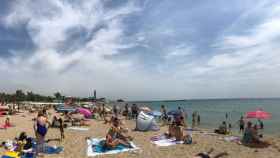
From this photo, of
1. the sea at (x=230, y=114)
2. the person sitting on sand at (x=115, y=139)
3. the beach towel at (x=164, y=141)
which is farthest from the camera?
the sea at (x=230, y=114)

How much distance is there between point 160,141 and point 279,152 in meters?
4.32

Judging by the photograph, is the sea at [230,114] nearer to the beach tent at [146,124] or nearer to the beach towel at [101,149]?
the beach tent at [146,124]

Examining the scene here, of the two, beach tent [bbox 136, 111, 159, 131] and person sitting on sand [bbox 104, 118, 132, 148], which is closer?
person sitting on sand [bbox 104, 118, 132, 148]

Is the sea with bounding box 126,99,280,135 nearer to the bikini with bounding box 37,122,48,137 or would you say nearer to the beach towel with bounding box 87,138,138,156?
the beach towel with bounding box 87,138,138,156

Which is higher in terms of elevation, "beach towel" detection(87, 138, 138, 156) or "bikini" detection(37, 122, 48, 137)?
"bikini" detection(37, 122, 48, 137)

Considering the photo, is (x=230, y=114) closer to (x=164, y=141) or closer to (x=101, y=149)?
(x=164, y=141)

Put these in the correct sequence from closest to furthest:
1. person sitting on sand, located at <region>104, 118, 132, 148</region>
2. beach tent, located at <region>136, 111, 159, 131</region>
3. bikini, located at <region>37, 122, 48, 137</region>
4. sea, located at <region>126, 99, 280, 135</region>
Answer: bikini, located at <region>37, 122, 48, 137</region>, person sitting on sand, located at <region>104, 118, 132, 148</region>, beach tent, located at <region>136, 111, 159, 131</region>, sea, located at <region>126, 99, 280, 135</region>

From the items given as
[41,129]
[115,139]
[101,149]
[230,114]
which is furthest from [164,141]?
[230,114]

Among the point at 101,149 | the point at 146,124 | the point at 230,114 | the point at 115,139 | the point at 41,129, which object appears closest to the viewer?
the point at 41,129

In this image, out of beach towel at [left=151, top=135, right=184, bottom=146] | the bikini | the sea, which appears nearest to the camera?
the bikini

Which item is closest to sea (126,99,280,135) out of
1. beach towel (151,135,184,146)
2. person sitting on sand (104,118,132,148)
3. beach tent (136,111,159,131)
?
beach tent (136,111,159,131)

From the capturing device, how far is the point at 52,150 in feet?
30.1

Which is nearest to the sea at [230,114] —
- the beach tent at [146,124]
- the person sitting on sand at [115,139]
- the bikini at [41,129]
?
the beach tent at [146,124]

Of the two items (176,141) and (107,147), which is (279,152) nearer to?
(176,141)
